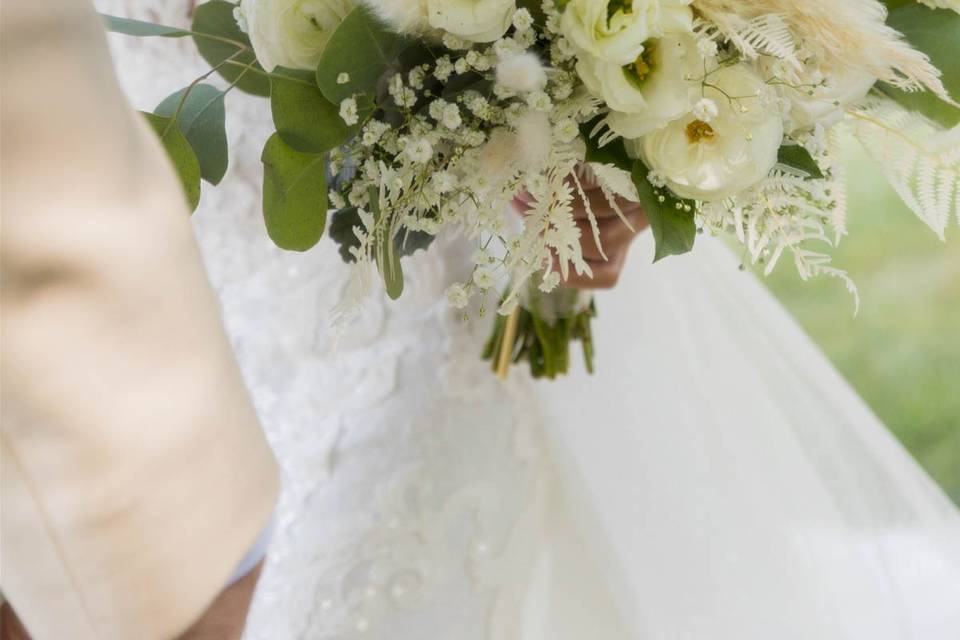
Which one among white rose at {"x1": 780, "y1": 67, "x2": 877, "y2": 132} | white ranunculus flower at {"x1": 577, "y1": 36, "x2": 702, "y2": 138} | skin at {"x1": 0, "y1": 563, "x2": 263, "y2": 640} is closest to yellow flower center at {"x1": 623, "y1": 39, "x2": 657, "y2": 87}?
white ranunculus flower at {"x1": 577, "y1": 36, "x2": 702, "y2": 138}

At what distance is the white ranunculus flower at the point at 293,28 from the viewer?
2.18ft

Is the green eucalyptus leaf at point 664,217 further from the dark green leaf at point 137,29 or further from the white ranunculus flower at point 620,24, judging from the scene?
→ the dark green leaf at point 137,29

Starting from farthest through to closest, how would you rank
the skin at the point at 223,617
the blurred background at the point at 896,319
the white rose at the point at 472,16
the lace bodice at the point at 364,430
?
the blurred background at the point at 896,319 < the lace bodice at the point at 364,430 < the white rose at the point at 472,16 < the skin at the point at 223,617

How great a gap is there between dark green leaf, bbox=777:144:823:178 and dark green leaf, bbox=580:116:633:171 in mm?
119

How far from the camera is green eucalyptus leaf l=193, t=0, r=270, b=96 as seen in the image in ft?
2.57

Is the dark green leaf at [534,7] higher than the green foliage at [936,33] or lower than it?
higher

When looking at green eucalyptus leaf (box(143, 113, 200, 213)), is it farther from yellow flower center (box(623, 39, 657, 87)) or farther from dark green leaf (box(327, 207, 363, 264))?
yellow flower center (box(623, 39, 657, 87))

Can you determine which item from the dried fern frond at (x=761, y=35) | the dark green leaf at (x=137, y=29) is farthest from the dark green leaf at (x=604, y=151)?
the dark green leaf at (x=137, y=29)

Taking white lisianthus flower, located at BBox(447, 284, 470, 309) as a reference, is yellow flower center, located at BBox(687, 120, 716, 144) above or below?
above

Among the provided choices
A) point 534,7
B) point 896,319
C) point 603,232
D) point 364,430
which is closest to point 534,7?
point 534,7

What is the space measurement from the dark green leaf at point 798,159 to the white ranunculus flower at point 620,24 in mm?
150

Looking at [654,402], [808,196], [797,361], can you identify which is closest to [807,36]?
[808,196]

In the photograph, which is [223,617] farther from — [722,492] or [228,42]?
[722,492]

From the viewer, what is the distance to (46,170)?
1.19 ft
